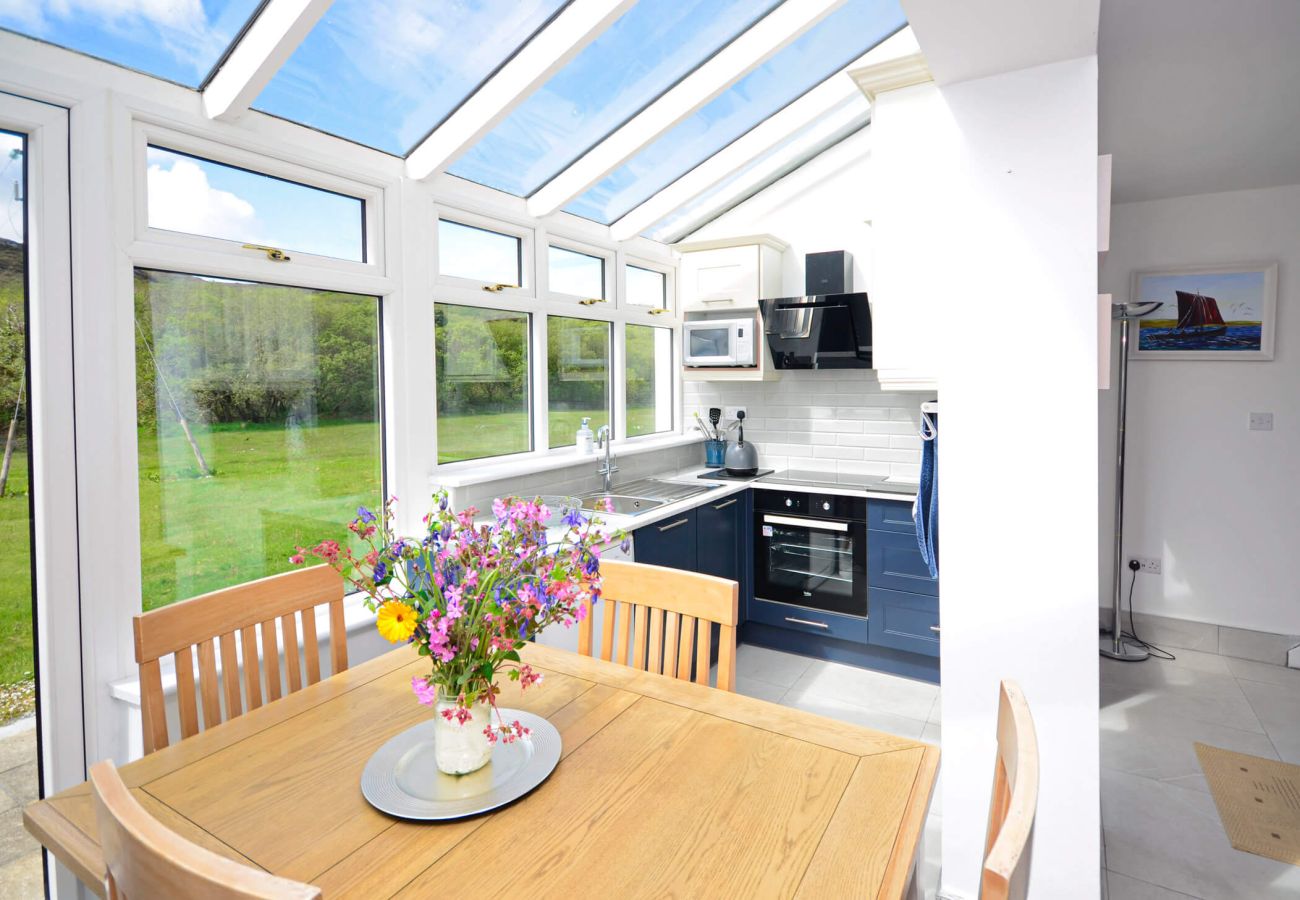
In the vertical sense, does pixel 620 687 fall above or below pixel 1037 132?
below

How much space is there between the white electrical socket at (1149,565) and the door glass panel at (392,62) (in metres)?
3.95

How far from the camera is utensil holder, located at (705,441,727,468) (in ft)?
14.9

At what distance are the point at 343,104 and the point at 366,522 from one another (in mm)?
1845

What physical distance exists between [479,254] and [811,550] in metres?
2.16

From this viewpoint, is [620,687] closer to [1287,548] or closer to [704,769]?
[704,769]

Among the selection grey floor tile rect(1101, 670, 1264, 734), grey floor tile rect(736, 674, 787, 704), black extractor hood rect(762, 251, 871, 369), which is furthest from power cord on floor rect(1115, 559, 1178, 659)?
grey floor tile rect(736, 674, 787, 704)

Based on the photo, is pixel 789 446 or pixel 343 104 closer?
pixel 343 104

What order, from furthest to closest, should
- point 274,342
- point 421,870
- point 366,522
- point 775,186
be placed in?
point 775,186 < point 274,342 < point 366,522 < point 421,870

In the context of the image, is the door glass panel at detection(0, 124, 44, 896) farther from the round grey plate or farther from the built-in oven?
the built-in oven

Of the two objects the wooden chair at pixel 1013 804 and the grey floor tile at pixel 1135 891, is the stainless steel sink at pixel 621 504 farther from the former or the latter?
the wooden chair at pixel 1013 804

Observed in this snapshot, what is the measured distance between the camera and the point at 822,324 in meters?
3.89

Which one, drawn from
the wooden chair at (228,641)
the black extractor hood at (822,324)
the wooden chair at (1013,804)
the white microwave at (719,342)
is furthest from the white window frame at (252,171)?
the wooden chair at (1013,804)

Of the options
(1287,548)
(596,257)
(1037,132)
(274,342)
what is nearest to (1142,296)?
(1287,548)

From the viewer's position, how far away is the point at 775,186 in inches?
169
